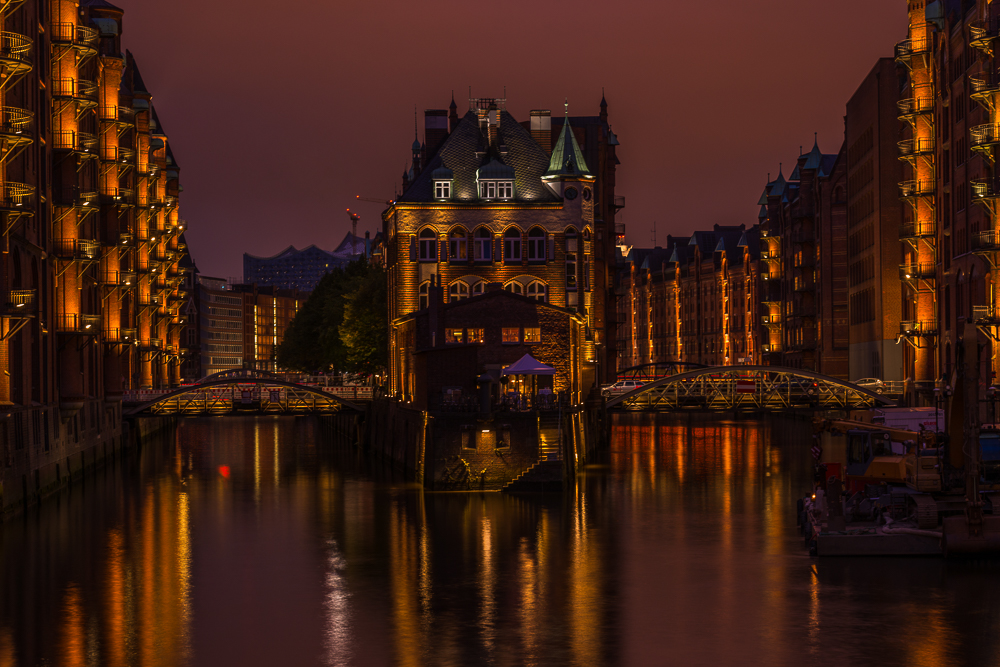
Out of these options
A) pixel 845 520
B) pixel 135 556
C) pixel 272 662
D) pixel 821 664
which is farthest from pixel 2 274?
pixel 821 664

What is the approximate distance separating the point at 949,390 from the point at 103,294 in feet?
175

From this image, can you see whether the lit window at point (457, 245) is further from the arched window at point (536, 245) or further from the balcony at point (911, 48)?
the balcony at point (911, 48)

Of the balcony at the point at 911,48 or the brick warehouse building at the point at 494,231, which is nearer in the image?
the brick warehouse building at the point at 494,231

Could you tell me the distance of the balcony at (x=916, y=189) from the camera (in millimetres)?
94250

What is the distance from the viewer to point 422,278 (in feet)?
289

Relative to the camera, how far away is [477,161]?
90.2 m

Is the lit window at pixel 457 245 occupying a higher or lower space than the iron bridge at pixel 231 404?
higher

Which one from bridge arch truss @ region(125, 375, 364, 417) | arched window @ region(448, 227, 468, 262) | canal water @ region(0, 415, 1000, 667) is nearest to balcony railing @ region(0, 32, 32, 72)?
canal water @ region(0, 415, 1000, 667)

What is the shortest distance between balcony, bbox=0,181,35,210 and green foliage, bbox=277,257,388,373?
164ft

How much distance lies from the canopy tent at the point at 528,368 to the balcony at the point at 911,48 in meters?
40.2

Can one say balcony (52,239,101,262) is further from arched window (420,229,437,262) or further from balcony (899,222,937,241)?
balcony (899,222,937,241)

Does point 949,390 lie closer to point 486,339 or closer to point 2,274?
point 486,339

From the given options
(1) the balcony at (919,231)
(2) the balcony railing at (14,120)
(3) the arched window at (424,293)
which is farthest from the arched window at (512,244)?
(2) the balcony railing at (14,120)

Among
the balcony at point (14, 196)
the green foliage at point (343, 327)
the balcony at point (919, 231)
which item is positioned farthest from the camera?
the green foliage at point (343, 327)
